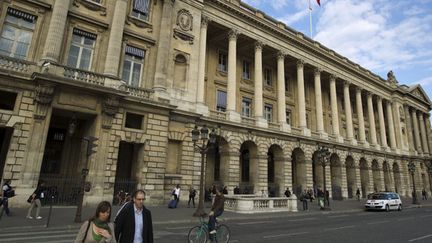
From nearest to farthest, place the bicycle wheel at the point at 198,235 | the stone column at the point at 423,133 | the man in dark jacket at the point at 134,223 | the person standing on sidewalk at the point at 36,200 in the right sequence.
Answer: the man in dark jacket at the point at 134,223 < the bicycle wheel at the point at 198,235 < the person standing on sidewalk at the point at 36,200 < the stone column at the point at 423,133

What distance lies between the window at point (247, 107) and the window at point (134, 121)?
14.1 meters

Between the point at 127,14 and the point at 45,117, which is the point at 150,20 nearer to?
the point at 127,14

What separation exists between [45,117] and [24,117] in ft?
3.38

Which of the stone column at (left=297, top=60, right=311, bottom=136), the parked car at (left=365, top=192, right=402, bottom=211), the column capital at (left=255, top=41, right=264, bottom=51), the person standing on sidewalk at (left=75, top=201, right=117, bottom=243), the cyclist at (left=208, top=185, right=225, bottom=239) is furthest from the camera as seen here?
the stone column at (left=297, top=60, right=311, bottom=136)

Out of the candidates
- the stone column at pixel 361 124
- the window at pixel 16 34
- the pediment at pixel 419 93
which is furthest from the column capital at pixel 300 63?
the pediment at pixel 419 93

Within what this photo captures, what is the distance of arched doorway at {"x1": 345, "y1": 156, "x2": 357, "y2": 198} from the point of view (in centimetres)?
3791

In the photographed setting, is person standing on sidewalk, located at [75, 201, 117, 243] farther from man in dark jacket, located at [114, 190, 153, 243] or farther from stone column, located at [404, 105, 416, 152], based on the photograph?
stone column, located at [404, 105, 416, 152]

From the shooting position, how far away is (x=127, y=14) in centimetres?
2175

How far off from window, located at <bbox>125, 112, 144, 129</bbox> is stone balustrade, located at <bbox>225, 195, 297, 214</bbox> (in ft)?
27.5

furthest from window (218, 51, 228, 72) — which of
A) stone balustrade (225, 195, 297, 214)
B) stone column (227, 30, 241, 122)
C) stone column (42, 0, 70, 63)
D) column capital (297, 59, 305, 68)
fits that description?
stone column (42, 0, 70, 63)

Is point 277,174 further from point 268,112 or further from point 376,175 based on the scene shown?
point 376,175

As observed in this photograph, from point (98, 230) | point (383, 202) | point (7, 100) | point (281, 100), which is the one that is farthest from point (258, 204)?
point (7, 100)

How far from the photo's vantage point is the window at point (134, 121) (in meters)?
20.2

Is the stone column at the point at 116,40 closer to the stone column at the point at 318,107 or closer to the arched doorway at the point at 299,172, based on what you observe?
the arched doorway at the point at 299,172
